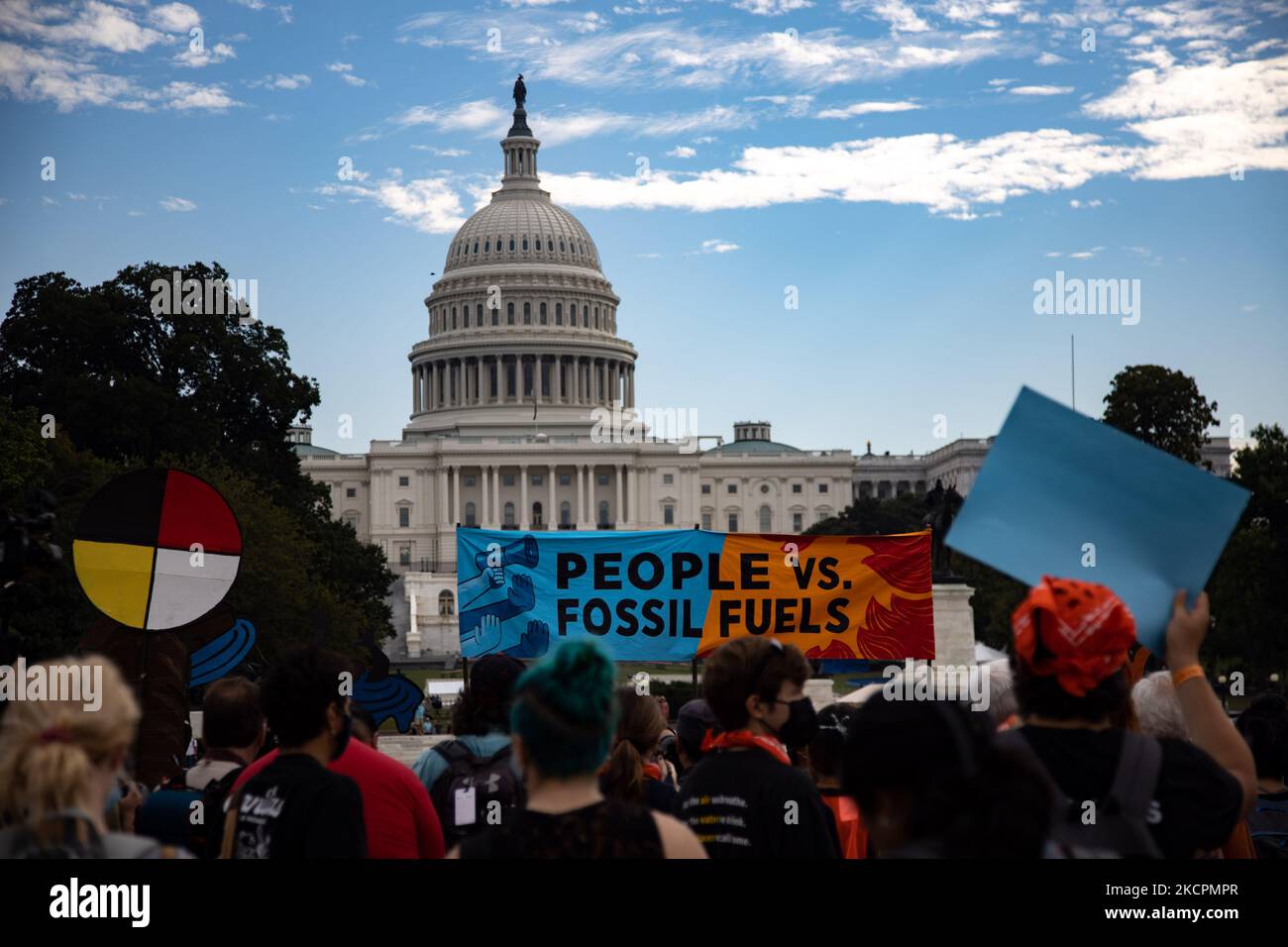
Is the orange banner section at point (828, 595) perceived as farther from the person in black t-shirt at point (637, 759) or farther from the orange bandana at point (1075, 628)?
the orange bandana at point (1075, 628)

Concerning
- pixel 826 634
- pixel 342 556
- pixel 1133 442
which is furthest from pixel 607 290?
pixel 1133 442

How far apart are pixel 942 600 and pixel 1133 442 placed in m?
24.2

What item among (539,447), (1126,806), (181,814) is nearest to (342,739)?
(181,814)

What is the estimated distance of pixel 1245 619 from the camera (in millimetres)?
53594

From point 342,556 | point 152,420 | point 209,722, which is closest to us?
point 209,722

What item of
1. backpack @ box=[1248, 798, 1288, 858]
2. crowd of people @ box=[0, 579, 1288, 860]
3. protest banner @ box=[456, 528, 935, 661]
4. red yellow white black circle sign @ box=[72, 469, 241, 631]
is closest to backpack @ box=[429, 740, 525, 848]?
crowd of people @ box=[0, 579, 1288, 860]

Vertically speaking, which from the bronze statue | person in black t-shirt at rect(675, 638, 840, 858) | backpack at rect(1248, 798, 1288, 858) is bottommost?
backpack at rect(1248, 798, 1288, 858)

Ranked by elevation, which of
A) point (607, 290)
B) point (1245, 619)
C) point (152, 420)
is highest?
point (607, 290)

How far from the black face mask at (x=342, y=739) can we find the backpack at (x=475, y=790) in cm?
A: 99

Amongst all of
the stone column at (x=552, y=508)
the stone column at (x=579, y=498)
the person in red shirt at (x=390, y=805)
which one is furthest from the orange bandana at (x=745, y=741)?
the stone column at (x=579, y=498)

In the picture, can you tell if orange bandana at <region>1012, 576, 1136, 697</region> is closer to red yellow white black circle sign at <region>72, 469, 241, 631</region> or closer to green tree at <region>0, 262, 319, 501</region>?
red yellow white black circle sign at <region>72, 469, 241, 631</region>

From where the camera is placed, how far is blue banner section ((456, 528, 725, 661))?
48.2 feet

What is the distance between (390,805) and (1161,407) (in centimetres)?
5247

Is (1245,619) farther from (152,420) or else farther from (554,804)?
(554,804)
